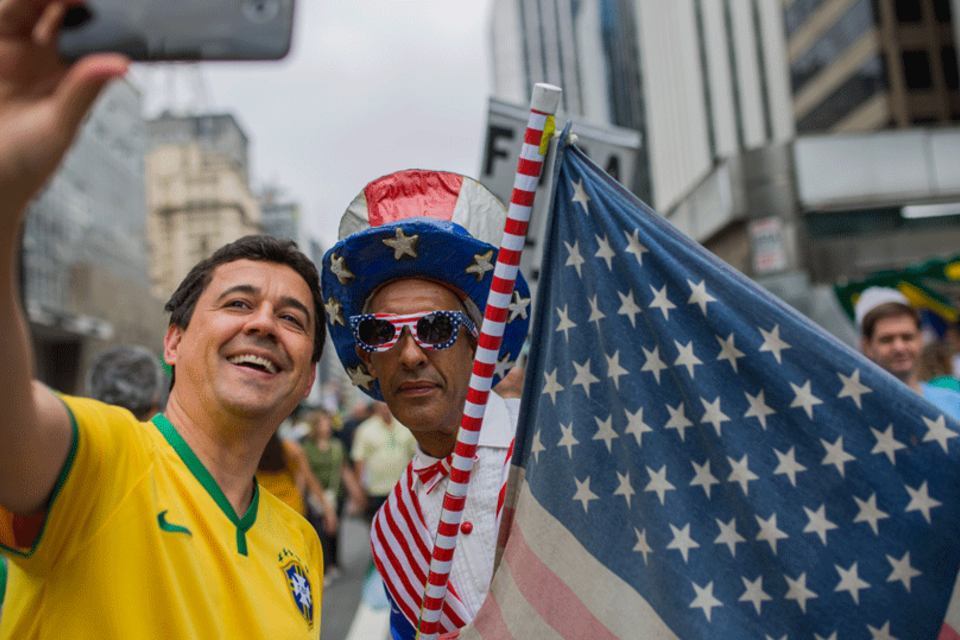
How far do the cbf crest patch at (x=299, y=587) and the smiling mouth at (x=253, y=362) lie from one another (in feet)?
1.66

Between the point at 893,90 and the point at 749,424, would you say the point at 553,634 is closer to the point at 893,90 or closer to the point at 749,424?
the point at 749,424

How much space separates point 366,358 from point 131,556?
49.6 inches

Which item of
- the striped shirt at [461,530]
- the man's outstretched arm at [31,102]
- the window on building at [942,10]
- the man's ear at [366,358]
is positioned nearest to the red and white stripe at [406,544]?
the striped shirt at [461,530]

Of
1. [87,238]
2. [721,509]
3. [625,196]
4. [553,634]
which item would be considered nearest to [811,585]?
[721,509]

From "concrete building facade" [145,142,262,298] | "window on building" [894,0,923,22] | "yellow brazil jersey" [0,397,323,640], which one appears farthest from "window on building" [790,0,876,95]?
"concrete building facade" [145,142,262,298]

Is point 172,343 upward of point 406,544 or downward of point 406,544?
upward

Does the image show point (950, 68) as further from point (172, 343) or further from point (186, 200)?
point (186, 200)

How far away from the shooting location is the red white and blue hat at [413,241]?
255 cm

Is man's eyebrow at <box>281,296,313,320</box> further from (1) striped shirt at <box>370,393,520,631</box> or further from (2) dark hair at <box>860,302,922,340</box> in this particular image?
(2) dark hair at <box>860,302,922,340</box>

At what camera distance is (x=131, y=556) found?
1553mm

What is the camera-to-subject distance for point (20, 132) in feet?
3.22

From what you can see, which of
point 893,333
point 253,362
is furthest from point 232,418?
point 893,333

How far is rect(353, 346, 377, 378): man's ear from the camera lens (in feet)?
8.79

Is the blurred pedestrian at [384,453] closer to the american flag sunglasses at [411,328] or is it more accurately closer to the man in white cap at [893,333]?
the man in white cap at [893,333]
